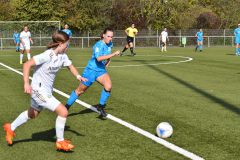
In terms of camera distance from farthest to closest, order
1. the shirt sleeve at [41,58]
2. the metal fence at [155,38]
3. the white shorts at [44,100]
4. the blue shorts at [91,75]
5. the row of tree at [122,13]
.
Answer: the row of tree at [122,13]
the metal fence at [155,38]
the blue shorts at [91,75]
the white shorts at [44,100]
the shirt sleeve at [41,58]

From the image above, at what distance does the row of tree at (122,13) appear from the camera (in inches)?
1983

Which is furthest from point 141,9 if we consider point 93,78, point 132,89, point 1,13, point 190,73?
point 93,78

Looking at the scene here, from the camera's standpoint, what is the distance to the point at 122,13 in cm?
5784

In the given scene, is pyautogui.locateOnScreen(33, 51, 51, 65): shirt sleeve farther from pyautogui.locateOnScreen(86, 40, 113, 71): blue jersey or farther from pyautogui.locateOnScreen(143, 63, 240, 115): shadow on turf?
pyautogui.locateOnScreen(143, 63, 240, 115): shadow on turf

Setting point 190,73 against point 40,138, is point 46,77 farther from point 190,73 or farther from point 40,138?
point 190,73

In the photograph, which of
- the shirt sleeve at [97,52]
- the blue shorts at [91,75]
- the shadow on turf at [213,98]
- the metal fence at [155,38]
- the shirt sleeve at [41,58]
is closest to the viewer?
the shirt sleeve at [41,58]

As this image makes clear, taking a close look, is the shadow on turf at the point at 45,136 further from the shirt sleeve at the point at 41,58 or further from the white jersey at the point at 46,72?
the shirt sleeve at the point at 41,58

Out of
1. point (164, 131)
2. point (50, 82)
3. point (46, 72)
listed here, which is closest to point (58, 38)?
point (46, 72)

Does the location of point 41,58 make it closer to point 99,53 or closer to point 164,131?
point 164,131

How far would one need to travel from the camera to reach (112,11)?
57.3m

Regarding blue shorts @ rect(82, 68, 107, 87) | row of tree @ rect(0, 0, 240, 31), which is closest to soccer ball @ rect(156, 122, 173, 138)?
blue shorts @ rect(82, 68, 107, 87)

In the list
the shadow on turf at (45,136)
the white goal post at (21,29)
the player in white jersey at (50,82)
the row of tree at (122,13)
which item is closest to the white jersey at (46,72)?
the player in white jersey at (50,82)

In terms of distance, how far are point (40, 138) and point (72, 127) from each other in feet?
3.10

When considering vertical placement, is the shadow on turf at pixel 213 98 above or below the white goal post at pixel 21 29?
below
